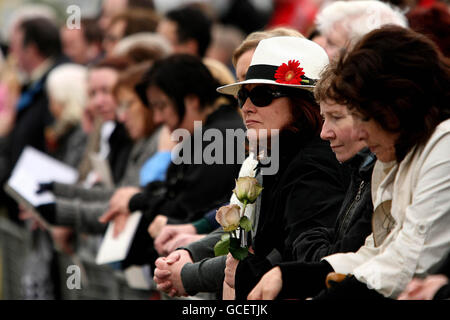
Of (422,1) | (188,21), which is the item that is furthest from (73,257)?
(422,1)

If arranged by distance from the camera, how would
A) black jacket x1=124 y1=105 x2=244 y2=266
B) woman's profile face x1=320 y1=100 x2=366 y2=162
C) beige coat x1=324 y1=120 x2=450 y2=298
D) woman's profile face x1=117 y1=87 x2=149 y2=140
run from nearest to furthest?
beige coat x1=324 y1=120 x2=450 y2=298 → woman's profile face x1=320 y1=100 x2=366 y2=162 → black jacket x1=124 y1=105 x2=244 y2=266 → woman's profile face x1=117 y1=87 x2=149 y2=140

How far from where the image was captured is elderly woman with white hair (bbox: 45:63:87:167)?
9047 mm

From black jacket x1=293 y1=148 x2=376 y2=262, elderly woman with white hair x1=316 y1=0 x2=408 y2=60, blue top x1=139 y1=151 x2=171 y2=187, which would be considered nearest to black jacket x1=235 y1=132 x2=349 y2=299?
black jacket x1=293 y1=148 x2=376 y2=262

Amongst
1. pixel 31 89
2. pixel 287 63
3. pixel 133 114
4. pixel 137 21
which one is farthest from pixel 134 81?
pixel 31 89

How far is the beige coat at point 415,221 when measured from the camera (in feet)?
10.4

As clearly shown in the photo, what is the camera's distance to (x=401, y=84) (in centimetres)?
326

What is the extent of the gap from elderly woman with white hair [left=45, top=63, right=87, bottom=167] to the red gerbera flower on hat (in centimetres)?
487

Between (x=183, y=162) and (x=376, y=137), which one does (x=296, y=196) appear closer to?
(x=376, y=137)

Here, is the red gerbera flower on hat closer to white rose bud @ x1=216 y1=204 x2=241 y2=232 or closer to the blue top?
white rose bud @ x1=216 y1=204 x2=241 y2=232

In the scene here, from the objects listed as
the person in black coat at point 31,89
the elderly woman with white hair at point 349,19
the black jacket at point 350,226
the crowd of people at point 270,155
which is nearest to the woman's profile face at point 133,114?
the crowd of people at point 270,155

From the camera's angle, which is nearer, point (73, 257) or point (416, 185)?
point (416, 185)

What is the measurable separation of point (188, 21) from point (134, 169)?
2.13 m

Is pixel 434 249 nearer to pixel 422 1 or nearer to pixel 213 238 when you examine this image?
pixel 213 238
